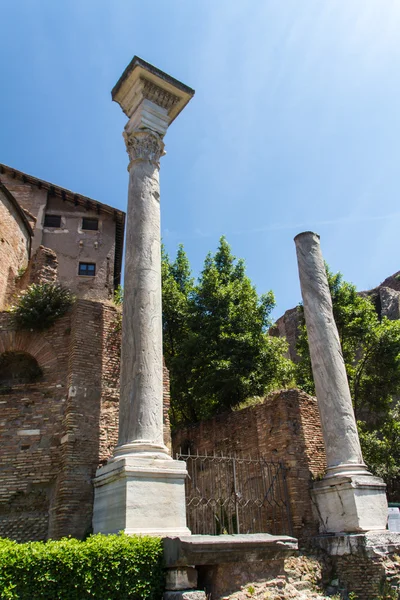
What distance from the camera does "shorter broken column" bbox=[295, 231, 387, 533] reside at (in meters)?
8.82

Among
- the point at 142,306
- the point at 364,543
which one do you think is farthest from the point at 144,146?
the point at 364,543

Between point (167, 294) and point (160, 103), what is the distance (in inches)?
386

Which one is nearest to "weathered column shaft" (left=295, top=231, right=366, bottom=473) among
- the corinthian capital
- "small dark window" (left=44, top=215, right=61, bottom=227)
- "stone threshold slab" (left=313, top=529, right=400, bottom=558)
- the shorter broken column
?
the shorter broken column

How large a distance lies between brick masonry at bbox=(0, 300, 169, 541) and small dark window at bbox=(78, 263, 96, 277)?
12.6 m

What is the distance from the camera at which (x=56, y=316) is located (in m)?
10.3

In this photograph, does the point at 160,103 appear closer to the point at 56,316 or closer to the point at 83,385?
the point at 56,316

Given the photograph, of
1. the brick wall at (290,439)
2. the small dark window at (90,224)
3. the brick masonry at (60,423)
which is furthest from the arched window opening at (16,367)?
the small dark window at (90,224)

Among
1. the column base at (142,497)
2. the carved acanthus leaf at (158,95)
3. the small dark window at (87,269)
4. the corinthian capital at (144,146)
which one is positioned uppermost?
the small dark window at (87,269)

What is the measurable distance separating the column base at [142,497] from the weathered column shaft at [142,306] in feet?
1.35

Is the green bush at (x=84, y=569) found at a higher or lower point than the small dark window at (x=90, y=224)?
lower

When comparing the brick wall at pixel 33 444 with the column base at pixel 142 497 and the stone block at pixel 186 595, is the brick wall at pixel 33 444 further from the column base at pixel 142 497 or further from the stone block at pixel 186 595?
the stone block at pixel 186 595

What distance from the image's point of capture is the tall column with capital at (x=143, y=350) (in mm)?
6730

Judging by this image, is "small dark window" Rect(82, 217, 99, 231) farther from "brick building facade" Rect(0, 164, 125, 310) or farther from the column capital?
the column capital

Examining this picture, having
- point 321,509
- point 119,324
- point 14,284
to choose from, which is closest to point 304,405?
point 321,509
